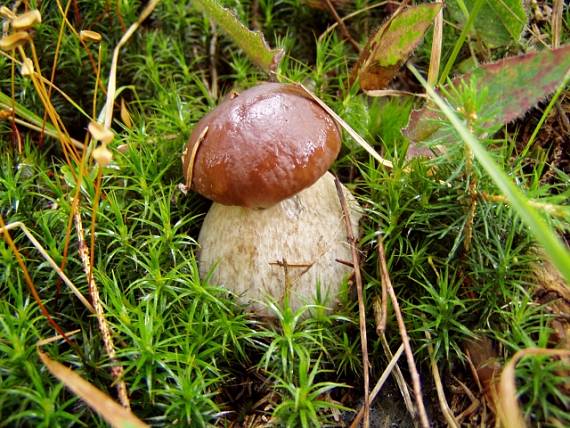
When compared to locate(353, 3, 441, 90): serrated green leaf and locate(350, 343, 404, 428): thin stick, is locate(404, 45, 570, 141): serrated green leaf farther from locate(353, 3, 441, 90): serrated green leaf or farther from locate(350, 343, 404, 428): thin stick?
locate(350, 343, 404, 428): thin stick

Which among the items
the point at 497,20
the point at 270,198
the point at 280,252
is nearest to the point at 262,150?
the point at 270,198

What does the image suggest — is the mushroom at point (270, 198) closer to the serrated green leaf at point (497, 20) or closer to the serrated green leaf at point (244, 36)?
the serrated green leaf at point (244, 36)

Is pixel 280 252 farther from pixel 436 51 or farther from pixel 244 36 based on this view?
pixel 436 51

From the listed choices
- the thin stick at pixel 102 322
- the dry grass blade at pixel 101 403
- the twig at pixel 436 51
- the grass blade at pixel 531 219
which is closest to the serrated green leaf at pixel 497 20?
the twig at pixel 436 51

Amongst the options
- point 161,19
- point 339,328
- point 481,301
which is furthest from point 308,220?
point 161,19

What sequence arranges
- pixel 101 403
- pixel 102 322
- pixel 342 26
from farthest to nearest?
pixel 342 26 → pixel 102 322 → pixel 101 403

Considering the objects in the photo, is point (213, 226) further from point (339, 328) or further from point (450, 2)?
point (450, 2)

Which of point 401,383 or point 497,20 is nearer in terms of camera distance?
point 401,383
